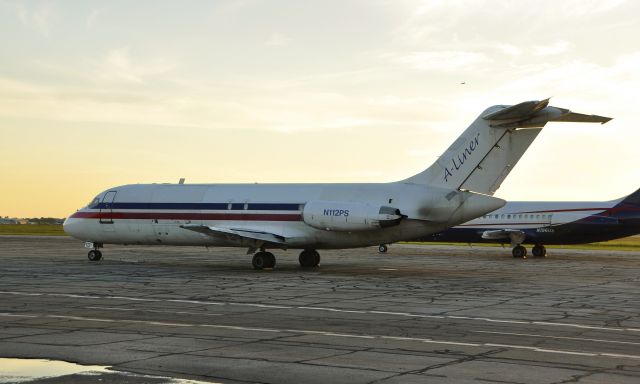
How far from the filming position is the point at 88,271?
90.2 ft

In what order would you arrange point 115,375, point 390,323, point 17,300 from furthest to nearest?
point 17,300
point 390,323
point 115,375

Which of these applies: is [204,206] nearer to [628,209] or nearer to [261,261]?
[261,261]

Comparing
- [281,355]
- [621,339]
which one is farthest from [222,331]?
[621,339]

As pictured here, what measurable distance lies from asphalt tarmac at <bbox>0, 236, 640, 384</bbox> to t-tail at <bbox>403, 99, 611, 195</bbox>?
3301 mm

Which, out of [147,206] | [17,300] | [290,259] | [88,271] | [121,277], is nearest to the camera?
[17,300]

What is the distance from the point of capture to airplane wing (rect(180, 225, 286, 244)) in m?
28.7

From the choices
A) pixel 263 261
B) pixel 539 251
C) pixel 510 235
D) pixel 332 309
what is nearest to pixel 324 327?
pixel 332 309

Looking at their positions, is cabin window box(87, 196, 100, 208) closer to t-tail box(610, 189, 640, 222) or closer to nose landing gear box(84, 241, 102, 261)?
nose landing gear box(84, 241, 102, 261)

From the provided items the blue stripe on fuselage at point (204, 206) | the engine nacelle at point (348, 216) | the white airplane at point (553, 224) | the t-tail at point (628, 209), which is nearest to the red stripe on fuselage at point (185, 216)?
the blue stripe on fuselage at point (204, 206)

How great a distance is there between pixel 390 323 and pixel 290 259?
23.7 m

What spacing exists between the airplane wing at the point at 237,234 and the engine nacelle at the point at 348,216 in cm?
141

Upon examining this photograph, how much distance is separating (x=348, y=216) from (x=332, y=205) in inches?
38.2

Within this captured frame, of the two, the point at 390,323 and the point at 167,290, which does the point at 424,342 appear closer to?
the point at 390,323

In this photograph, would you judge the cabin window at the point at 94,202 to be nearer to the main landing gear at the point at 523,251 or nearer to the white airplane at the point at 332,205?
the white airplane at the point at 332,205
